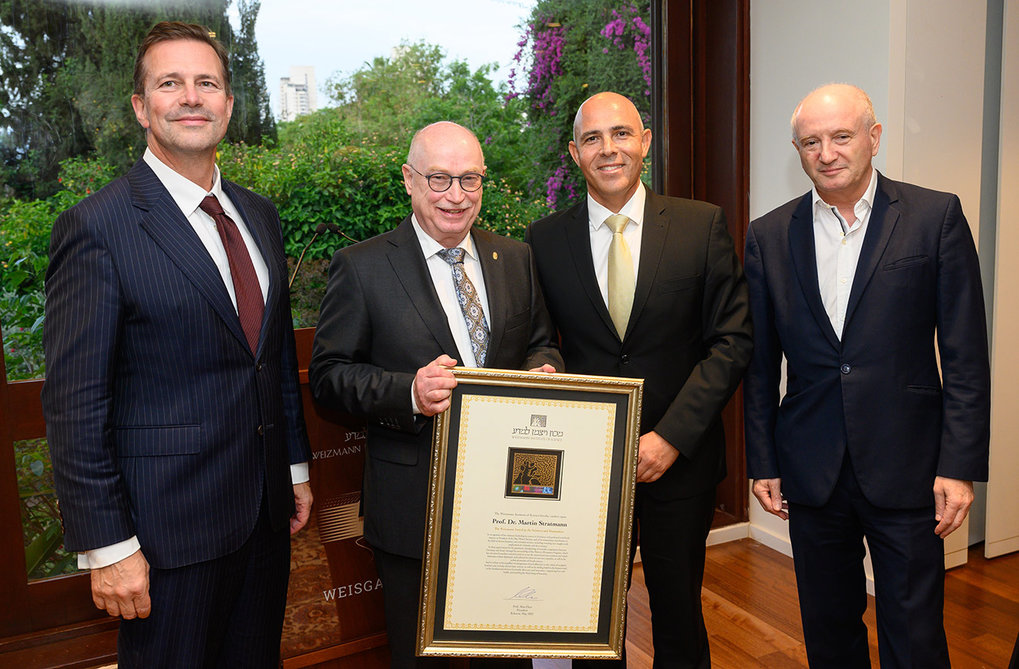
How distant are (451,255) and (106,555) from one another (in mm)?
1040

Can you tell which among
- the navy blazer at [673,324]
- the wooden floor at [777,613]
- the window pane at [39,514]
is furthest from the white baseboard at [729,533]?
the window pane at [39,514]

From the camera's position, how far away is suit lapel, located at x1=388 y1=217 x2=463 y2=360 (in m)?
1.88

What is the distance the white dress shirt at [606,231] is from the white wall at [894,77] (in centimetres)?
146

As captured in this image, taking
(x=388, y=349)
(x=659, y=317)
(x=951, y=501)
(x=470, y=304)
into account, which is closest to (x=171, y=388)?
(x=388, y=349)

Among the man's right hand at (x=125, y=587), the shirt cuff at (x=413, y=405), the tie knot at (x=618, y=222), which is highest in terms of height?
the tie knot at (x=618, y=222)

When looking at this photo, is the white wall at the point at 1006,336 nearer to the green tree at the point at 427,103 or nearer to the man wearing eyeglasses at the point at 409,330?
the green tree at the point at 427,103

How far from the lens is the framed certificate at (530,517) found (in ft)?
5.63

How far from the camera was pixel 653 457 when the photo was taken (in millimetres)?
2053

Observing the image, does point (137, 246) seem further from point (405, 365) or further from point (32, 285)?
point (32, 285)

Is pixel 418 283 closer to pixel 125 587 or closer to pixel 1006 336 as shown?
pixel 125 587

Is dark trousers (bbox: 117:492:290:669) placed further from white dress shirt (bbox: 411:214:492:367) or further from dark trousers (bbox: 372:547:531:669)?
white dress shirt (bbox: 411:214:492:367)

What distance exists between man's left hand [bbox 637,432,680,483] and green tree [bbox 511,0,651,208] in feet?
6.42

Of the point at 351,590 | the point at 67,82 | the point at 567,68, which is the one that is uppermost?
the point at 567,68

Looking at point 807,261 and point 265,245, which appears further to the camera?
point 807,261
